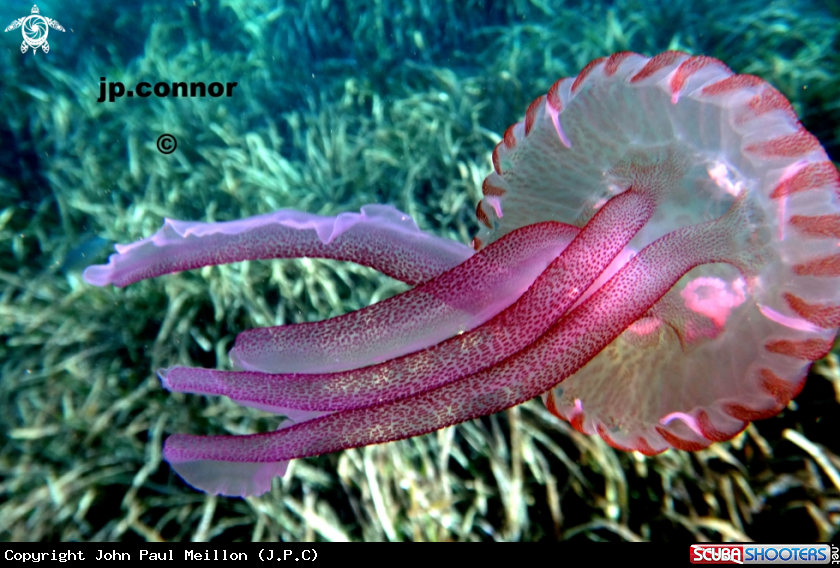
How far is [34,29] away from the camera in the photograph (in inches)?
205

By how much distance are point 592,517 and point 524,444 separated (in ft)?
1.33

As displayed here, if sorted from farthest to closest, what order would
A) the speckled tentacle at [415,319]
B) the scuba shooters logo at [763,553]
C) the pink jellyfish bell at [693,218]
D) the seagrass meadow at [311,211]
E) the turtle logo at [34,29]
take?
the turtle logo at [34,29], the seagrass meadow at [311,211], the scuba shooters logo at [763,553], the speckled tentacle at [415,319], the pink jellyfish bell at [693,218]

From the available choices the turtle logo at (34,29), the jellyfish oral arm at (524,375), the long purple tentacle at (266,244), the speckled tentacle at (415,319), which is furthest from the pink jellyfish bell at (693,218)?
the turtle logo at (34,29)

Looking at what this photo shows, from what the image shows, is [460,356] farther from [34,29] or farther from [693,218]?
[34,29]

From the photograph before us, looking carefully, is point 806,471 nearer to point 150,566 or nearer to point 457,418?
point 457,418

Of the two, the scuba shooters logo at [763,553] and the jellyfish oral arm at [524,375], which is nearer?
the jellyfish oral arm at [524,375]

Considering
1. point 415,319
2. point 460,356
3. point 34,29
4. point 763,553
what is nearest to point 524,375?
point 460,356

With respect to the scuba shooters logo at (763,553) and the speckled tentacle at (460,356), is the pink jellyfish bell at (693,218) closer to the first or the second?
the speckled tentacle at (460,356)

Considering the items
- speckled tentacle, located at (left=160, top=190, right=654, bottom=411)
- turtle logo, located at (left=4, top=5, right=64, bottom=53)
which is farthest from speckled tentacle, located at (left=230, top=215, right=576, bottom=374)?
turtle logo, located at (left=4, top=5, right=64, bottom=53)

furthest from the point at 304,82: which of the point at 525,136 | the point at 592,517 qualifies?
the point at 592,517

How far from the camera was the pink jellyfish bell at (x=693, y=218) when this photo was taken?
3.97 feet

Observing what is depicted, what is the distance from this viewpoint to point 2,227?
3.27 meters

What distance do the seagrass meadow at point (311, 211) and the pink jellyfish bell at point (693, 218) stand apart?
0.72 metres

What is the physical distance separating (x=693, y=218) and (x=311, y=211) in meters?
2.50
